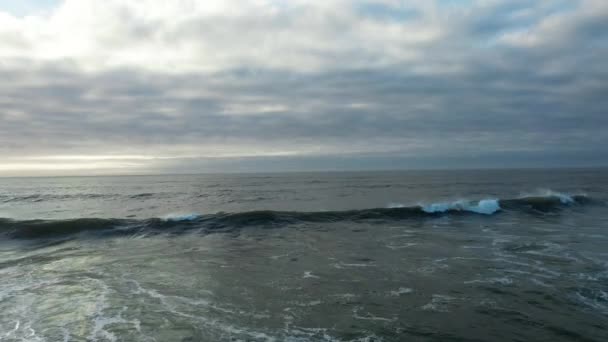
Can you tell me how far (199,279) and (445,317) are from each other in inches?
308

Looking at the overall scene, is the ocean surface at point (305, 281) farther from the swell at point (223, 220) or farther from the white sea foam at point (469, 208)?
the white sea foam at point (469, 208)

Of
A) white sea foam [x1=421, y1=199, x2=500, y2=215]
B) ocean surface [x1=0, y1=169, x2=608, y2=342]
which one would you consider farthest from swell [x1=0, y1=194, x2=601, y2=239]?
ocean surface [x1=0, y1=169, x2=608, y2=342]

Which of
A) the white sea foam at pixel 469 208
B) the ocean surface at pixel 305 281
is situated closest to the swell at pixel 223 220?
the white sea foam at pixel 469 208

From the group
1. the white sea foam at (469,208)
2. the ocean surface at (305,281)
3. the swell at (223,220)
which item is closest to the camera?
the ocean surface at (305,281)

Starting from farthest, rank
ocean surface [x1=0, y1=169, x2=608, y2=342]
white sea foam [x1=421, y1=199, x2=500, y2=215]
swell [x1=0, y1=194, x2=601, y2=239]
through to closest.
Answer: white sea foam [x1=421, y1=199, x2=500, y2=215]
swell [x1=0, y1=194, x2=601, y2=239]
ocean surface [x1=0, y1=169, x2=608, y2=342]

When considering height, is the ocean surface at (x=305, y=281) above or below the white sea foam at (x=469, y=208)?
below

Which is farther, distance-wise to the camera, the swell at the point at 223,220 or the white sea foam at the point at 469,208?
the white sea foam at the point at 469,208

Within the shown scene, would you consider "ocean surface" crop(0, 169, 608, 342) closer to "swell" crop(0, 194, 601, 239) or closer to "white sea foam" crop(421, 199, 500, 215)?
"swell" crop(0, 194, 601, 239)

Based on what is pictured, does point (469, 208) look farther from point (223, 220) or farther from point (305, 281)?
point (305, 281)

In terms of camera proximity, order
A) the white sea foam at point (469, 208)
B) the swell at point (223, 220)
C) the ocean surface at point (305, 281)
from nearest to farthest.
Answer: the ocean surface at point (305, 281) → the swell at point (223, 220) → the white sea foam at point (469, 208)

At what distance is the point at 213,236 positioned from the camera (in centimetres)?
2042

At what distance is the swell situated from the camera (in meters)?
22.2

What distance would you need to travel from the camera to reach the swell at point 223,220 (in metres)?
22.2

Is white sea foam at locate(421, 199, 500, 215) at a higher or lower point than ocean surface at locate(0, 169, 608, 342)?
higher
